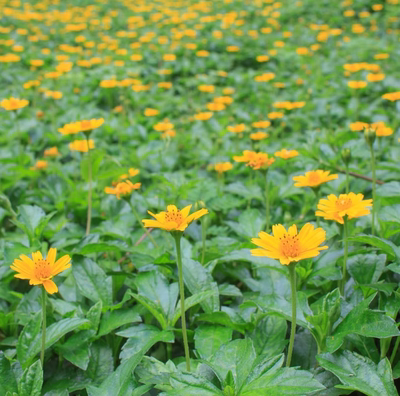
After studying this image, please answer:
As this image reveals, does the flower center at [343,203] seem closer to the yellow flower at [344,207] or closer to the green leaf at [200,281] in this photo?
the yellow flower at [344,207]

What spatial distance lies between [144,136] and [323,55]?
10.2 ft

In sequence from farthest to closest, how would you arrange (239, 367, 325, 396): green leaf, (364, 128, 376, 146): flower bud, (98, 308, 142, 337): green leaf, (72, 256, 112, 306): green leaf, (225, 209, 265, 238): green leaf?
→ (225, 209, 265, 238): green leaf → (364, 128, 376, 146): flower bud → (72, 256, 112, 306): green leaf → (98, 308, 142, 337): green leaf → (239, 367, 325, 396): green leaf

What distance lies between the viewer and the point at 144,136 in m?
3.06

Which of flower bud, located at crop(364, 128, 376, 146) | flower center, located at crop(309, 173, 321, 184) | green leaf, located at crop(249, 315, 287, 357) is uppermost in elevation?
flower bud, located at crop(364, 128, 376, 146)

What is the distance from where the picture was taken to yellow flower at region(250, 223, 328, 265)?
997 millimetres

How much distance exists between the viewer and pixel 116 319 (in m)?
1.32

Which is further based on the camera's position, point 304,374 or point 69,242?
point 69,242

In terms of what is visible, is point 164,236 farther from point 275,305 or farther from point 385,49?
point 385,49

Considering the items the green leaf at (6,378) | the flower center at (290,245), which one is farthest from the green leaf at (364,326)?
the green leaf at (6,378)

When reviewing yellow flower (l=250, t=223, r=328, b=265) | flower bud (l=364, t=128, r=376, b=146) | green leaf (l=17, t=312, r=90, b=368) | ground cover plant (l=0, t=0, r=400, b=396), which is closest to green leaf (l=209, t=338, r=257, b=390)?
ground cover plant (l=0, t=0, r=400, b=396)

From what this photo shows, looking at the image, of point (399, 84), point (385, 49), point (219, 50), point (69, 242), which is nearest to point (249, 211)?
point (69, 242)

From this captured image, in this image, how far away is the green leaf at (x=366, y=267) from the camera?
131 centimetres

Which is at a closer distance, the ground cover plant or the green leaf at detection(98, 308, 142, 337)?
the ground cover plant

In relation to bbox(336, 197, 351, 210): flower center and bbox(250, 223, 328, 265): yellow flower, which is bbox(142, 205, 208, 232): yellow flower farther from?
bbox(336, 197, 351, 210): flower center
